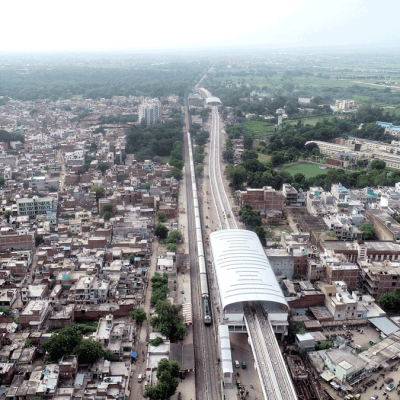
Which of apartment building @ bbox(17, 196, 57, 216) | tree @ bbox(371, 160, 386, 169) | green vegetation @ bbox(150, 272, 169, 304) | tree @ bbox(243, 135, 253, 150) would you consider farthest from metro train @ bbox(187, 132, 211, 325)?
tree @ bbox(371, 160, 386, 169)

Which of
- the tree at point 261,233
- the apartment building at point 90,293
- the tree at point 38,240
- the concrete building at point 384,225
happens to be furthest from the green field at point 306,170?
the apartment building at point 90,293

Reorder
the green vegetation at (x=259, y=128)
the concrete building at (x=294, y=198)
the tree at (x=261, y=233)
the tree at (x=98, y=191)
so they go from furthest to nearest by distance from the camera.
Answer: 1. the green vegetation at (x=259, y=128)
2. the concrete building at (x=294, y=198)
3. the tree at (x=98, y=191)
4. the tree at (x=261, y=233)

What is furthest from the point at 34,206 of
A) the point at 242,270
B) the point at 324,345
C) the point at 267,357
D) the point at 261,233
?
the point at 324,345

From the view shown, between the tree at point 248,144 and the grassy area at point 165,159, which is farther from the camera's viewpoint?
the tree at point 248,144

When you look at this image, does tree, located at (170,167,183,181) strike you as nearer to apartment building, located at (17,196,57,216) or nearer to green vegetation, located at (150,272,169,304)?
apartment building, located at (17,196,57,216)

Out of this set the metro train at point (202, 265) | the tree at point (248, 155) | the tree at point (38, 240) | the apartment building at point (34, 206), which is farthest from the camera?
the tree at point (248, 155)

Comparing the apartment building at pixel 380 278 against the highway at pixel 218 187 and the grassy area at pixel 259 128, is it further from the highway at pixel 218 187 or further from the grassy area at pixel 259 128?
the grassy area at pixel 259 128
